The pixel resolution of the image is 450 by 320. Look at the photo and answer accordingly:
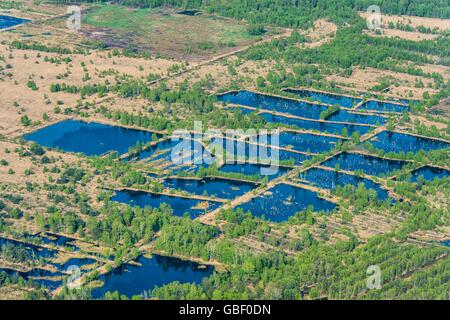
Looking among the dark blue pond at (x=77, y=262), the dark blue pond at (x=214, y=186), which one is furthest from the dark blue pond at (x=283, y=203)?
the dark blue pond at (x=77, y=262)

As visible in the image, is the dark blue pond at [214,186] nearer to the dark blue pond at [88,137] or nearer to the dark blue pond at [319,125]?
the dark blue pond at [88,137]

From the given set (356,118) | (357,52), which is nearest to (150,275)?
(356,118)

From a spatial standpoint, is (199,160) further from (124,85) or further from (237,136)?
(124,85)

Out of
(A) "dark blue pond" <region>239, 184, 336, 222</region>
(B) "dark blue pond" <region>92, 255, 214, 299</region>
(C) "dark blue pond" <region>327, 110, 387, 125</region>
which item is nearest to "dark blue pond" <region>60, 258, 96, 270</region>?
(B) "dark blue pond" <region>92, 255, 214, 299</region>

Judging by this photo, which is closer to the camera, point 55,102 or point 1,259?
point 1,259

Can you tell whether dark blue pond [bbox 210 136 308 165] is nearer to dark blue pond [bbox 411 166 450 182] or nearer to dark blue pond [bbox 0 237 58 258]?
dark blue pond [bbox 411 166 450 182]
